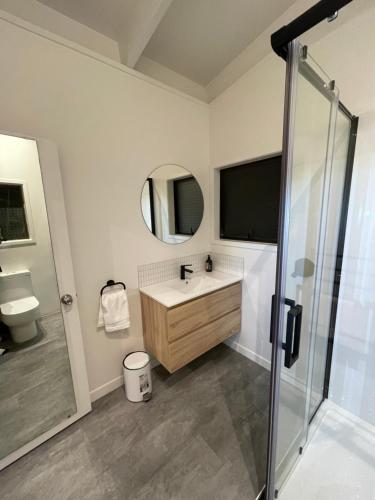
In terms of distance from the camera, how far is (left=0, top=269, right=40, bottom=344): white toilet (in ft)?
4.12

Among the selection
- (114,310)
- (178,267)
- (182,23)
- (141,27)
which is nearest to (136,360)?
(114,310)

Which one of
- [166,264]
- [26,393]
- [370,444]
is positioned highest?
[166,264]

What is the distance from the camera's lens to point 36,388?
1.44 m

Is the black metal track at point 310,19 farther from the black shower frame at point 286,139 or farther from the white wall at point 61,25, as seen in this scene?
the white wall at point 61,25

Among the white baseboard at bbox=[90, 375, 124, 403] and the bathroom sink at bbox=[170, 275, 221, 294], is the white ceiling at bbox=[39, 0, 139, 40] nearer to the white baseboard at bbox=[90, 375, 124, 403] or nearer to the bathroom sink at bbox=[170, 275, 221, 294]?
the bathroom sink at bbox=[170, 275, 221, 294]

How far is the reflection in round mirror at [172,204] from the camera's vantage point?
186 centimetres

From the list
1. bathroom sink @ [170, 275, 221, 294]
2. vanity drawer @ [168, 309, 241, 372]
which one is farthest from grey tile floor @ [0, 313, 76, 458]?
bathroom sink @ [170, 275, 221, 294]

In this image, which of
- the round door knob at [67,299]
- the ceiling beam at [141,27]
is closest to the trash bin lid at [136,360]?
the round door knob at [67,299]

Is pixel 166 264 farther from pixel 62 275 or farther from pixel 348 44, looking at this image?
pixel 348 44

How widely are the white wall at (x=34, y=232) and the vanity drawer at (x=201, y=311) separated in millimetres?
823

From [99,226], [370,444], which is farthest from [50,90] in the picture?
[370,444]

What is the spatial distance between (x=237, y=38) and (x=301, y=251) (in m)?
1.78

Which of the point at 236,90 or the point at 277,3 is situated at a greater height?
the point at 277,3

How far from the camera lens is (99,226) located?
1.60 m
